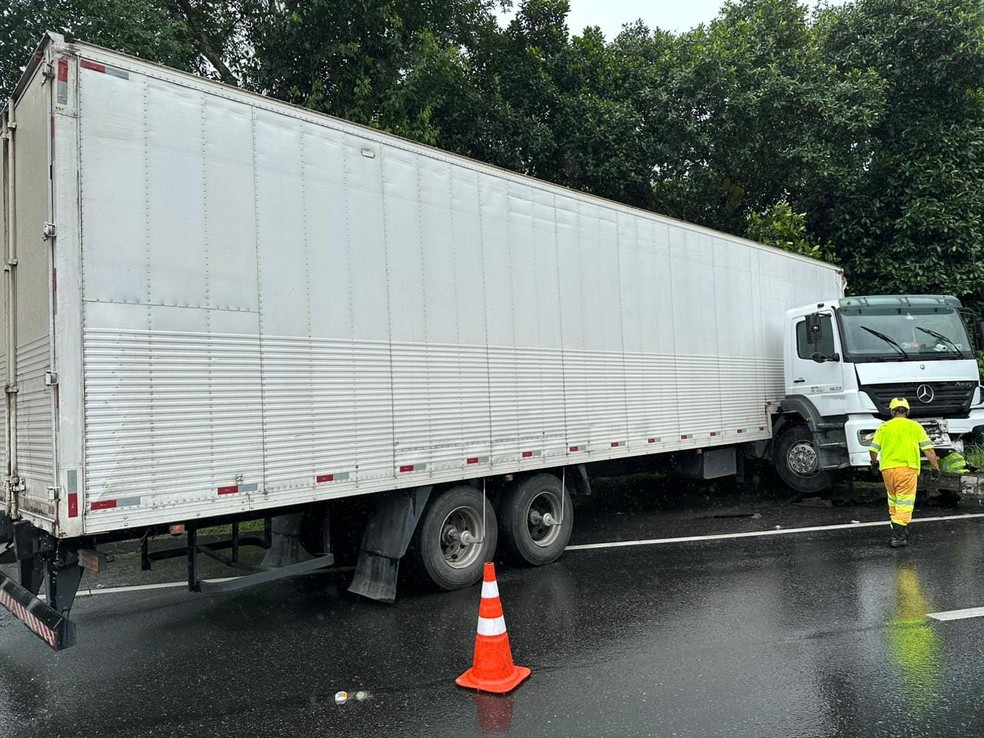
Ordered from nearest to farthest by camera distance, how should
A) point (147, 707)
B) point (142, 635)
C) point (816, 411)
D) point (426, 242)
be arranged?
point (147, 707)
point (142, 635)
point (426, 242)
point (816, 411)

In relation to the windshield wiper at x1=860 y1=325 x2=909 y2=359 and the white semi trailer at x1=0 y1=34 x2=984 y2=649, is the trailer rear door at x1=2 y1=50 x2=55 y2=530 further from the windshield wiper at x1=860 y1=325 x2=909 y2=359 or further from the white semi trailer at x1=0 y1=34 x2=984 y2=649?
the windshield wiper at x1=860 y1=325 x2=909 y2=359

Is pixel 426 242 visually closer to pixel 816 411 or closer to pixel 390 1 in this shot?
pixel 816 411

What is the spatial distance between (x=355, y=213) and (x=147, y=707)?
12.2 feet

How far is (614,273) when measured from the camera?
8.51 metres

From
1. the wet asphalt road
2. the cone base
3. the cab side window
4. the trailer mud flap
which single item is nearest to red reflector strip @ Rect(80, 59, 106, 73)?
the trailer mud flap

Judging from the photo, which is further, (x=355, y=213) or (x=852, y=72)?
(x=852, y=72)

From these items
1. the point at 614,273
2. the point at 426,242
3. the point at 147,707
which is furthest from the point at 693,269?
the point at 147,707

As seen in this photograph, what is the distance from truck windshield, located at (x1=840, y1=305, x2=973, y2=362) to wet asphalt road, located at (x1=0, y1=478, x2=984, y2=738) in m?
3.40

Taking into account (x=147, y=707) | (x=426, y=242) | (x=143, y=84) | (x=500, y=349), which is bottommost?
(x=147, y=707)

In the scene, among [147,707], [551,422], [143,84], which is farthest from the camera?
[551,422]

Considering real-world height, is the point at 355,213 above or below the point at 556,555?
above

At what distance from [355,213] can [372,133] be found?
Result: 28.1 inches

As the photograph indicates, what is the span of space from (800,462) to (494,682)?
26.9 feet

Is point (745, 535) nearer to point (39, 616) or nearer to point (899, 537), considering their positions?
point (899, 537)
